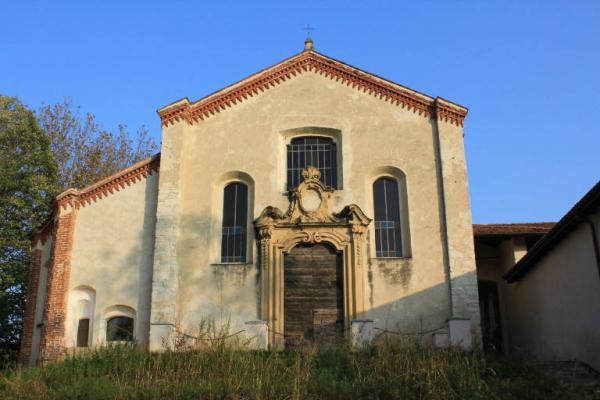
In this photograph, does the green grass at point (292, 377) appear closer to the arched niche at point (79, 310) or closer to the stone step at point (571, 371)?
the stone step at point (571, 371)

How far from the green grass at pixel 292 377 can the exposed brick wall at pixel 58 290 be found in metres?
3.04

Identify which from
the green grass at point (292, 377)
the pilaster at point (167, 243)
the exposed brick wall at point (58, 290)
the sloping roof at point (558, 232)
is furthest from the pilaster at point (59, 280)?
the sloping roof at point (558, 232)

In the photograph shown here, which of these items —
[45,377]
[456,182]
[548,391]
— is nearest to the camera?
[548,391]

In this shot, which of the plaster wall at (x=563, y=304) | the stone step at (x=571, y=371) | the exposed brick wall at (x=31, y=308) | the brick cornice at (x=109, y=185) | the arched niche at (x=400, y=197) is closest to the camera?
the stone step at (x=571, y=371)

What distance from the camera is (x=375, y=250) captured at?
18203mm

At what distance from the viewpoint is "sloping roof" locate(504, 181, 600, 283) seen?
13.1 meters

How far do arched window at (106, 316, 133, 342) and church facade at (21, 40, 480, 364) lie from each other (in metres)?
0.05

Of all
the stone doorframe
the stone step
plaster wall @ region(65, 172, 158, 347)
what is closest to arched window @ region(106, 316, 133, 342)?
plaster wall @ region(65, 172, 158, 347)

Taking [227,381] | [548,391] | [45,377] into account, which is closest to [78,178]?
[45,377]

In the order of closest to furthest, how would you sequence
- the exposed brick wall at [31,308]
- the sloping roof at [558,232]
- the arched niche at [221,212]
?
the sloping roof at [558,232] → the arched niche at [221,212] → the exposed brick wall at [31,308]

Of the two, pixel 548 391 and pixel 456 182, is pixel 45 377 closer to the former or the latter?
pixel 548 391

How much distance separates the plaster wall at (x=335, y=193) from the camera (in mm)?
17578

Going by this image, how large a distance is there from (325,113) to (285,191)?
287 centimetres

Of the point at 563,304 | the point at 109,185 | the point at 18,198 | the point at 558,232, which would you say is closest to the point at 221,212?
the point at 109,185
